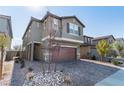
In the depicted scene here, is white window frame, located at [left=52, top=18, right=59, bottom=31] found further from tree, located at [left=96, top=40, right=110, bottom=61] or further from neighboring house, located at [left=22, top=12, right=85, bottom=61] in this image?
tree, located at [left=96, top=40, right=110, bottom=61]

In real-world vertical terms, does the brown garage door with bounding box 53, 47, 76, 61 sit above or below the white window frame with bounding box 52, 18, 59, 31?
below

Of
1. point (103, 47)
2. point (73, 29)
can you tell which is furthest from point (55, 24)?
point (103, 47)

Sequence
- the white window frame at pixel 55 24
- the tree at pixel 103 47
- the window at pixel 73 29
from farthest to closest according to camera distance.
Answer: the window at pixel 73 29 < the white window frame at pixel 55 24 < the tree at pixel 103 47

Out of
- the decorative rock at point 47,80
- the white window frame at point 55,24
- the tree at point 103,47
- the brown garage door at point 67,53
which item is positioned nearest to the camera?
the decorative rock at point 47,80

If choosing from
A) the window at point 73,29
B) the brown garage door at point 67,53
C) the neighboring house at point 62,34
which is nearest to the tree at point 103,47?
the neighboring house at point 62,34

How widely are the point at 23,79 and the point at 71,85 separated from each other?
170 cm

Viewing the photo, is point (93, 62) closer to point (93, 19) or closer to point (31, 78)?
point (93, 19)

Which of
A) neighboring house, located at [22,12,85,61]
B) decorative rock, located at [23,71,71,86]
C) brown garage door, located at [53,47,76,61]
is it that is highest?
neighboring house, located at [22,12,85,61]

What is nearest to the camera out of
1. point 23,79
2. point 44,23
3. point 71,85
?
point 71,85

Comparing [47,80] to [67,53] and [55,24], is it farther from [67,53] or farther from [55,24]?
[67,53]

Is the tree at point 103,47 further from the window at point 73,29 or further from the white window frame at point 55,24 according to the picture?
the white window frame at point 55,24

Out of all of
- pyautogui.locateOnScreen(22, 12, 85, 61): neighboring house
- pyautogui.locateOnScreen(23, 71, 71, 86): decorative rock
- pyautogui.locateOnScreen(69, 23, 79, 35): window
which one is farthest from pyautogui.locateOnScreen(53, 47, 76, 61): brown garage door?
pyautogui.locateOnScreen(23, 71, 71, 86): decorative rock
